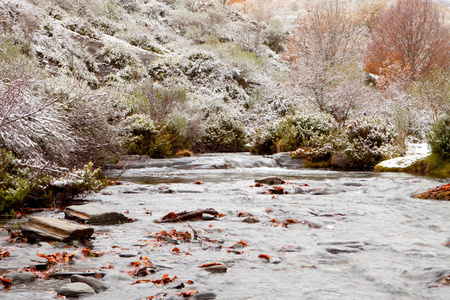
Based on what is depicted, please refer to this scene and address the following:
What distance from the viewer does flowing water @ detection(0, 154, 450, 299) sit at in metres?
2.61

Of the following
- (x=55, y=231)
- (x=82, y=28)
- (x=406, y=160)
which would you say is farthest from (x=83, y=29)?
(x=55, y=231)

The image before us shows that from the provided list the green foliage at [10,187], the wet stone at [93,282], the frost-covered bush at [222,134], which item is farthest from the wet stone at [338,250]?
the frost-covered bush at [222,134]

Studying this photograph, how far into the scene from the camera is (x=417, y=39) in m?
25.4

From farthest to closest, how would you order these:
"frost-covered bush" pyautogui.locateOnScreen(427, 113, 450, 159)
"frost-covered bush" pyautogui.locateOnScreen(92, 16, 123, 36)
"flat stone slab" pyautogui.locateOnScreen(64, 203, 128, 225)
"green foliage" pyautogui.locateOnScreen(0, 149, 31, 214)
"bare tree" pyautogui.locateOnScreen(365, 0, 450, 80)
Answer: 1. "frost-covered bush" pyautogui.locateOnScreen(92, 16, 123, 36)
2. "bare tree" pyautogui.locateOnScreen(365, 0, 450, 80)
3. "frost-covered bush" pyautogui.locateOnScreen(427, 113, 450, 159)
4. "green foliage" pyautogui.locateOnScreen(0, 149, 31, 214)
5. "flat stone slab" pyautogui.locateOnScreen(64, 203, 128, 225)

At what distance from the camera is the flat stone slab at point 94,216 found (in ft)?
14.8

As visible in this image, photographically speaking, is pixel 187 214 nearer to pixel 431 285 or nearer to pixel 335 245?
pixel 335 245

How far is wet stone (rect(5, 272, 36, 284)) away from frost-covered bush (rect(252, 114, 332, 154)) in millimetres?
12829

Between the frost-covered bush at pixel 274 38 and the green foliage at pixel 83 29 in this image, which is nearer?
the green foliage at pixel 83 29

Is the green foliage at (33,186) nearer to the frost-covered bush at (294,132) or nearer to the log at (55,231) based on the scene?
the log at (55,231)

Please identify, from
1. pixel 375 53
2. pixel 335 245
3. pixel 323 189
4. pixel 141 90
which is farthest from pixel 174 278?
pixel 375 53

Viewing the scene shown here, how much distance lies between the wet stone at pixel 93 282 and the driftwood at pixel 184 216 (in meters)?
2.10

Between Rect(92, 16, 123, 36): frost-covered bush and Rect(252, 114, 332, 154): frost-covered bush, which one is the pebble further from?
Rect(92, 16, 123, 36): frost-covered bush

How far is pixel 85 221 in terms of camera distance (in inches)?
176

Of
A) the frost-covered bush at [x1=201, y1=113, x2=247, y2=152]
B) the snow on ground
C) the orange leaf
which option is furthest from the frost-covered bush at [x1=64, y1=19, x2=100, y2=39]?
the orange leaf
